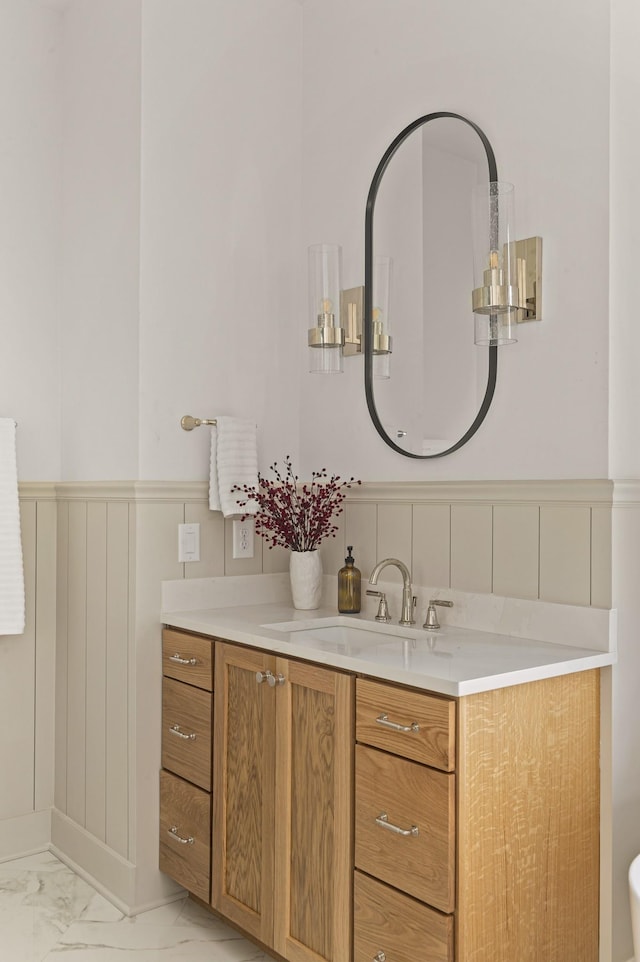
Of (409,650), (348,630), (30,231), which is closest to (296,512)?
(348,630)

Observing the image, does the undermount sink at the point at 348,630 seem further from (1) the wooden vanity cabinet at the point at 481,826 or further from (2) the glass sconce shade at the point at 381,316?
(2) the glass sconce shade at the point at 381,316

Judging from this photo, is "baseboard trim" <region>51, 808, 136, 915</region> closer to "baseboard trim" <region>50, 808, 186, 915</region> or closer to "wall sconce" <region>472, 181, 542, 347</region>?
"baseboard trim" <region>50, 808, 186, 915</region>

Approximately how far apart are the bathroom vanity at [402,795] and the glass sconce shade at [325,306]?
0.82 meters

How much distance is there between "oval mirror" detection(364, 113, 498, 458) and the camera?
221cm

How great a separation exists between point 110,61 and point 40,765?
2.27m

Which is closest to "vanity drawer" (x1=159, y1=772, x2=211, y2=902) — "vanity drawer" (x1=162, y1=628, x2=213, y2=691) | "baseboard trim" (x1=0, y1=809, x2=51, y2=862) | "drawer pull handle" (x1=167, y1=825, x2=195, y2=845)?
"drawer pull handle" (x1=167, y1=825, x2=195, y2=845)

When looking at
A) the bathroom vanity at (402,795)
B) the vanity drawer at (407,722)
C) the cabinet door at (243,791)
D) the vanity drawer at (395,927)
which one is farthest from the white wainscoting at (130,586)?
the vanity drawer at (395,927)

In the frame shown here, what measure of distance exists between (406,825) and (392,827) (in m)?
0.04

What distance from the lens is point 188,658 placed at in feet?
7.51

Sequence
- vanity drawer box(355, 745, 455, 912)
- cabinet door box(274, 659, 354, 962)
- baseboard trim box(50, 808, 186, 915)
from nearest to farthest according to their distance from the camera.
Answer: vanity drawer box(355, 745, 455, 912) → cabinet door box(274, 659, 354, 962) → baseboard trim box(50, 808, 186, 915)

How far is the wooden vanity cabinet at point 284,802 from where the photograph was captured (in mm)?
1771

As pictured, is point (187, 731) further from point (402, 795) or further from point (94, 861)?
point (402, 795)

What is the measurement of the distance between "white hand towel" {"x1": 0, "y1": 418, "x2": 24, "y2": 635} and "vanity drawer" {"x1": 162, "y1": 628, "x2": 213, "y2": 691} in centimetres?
51

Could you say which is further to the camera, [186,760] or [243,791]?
[186,760]
